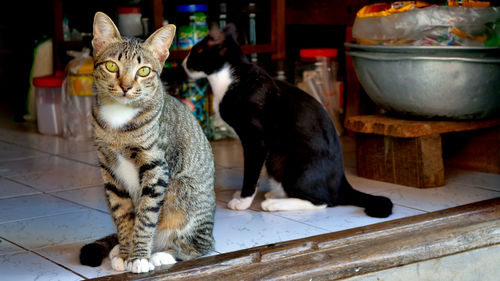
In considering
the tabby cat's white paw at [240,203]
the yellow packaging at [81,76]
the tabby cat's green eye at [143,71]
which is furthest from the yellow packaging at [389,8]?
the yellow packaging at [81,76]

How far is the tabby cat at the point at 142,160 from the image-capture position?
202 cm

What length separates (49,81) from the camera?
4.63m

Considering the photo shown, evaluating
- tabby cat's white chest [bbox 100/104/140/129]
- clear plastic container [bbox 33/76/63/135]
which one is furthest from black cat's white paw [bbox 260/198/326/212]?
clear plastic container [bbox 33/76/63/135]

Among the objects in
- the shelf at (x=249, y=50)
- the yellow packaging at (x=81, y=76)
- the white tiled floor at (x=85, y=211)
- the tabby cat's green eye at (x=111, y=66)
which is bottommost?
the white tiled floor at (x=85, y=211)

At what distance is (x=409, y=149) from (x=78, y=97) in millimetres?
2382

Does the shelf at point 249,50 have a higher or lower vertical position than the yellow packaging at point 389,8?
lower

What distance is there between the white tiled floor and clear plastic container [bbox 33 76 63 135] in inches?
23.5

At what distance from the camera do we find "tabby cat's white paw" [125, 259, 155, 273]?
6.66ft

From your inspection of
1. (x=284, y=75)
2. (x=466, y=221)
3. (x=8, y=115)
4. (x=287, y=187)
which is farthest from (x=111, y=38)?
(x=8, y=115)

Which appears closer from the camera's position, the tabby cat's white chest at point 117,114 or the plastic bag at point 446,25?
the tabby cat's white chest at point 117,114

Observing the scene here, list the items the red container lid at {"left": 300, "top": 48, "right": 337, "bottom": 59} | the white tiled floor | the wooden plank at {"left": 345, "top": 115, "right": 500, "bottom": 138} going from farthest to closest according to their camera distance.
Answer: the red container lid at {"left": 300, "top": 48, "right": 337, "bottom": 59} → the wooden plank at {"left": 345, "top": 115, "right": 500, "bottom": 138} → the white tiled floor

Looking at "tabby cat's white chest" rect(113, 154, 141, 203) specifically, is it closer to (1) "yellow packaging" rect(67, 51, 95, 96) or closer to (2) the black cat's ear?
(2) the black cat's ear

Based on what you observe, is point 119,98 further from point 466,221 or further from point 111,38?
point 466,221

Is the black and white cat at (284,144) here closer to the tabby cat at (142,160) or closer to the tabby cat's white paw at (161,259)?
the tabby cat at (142,160)
